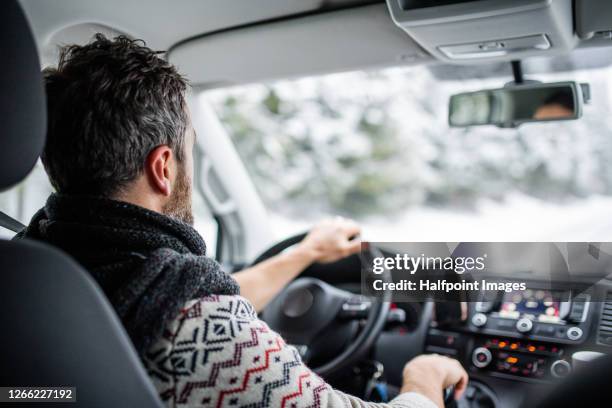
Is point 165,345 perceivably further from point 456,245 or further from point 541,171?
point 541,171

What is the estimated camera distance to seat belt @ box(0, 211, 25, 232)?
2.03m

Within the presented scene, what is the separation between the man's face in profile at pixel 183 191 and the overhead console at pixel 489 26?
35.3 inches

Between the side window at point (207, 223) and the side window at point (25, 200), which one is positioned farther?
the side window at point (207, 223)

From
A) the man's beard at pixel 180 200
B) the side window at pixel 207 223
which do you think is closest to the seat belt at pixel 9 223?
the man's beard at pixel 180 200

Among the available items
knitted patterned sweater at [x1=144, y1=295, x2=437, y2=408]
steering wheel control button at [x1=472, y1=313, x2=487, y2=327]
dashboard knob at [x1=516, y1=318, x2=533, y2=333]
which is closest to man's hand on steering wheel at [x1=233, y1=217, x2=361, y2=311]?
steering wheel control button at [x1=472, y1=313, x2=487, y2=327]

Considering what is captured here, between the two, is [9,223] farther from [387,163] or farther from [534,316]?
[387,163]

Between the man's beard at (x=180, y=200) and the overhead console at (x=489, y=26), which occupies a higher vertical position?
the overhead console at (x=489, y=26)

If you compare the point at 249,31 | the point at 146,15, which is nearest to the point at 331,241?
the point at 249,31

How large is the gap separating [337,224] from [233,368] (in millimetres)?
1421

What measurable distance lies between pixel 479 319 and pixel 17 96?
1.94 m

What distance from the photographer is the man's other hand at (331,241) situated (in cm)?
259

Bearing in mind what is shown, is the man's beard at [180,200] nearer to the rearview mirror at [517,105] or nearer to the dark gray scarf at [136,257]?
the dark gray scarf at [136,257]

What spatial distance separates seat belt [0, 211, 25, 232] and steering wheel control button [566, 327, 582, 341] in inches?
76.2

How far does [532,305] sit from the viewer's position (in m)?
2.44
